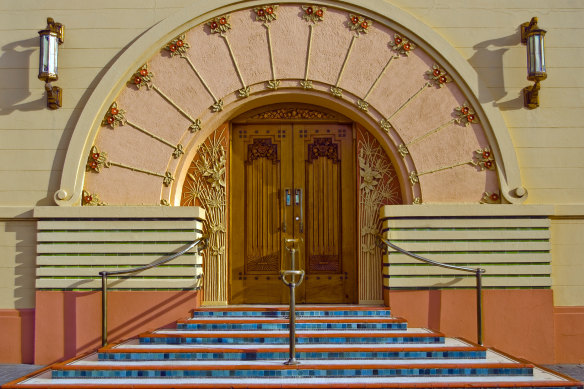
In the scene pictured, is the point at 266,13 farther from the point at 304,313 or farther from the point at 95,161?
the point at 304,313

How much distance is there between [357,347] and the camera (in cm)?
689

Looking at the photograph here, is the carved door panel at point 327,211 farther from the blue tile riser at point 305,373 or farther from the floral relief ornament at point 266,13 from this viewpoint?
the blue tile riser at point 305,373

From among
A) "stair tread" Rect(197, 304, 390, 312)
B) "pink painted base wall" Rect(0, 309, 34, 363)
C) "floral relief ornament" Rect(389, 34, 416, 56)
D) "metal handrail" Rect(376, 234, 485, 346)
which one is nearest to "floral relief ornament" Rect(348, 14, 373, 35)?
"floral relief ornament" Rect(389, 34, 416, 56)

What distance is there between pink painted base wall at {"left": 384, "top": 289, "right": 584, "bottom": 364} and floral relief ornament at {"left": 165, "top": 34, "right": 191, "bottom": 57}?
13.5 feet

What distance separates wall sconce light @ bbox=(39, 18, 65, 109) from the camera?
8289 millimetres

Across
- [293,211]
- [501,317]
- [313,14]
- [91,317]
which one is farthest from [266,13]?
[501,317]

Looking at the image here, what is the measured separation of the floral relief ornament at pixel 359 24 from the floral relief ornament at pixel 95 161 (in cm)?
364

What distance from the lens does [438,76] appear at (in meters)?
8.61

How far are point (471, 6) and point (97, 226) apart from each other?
5587mm

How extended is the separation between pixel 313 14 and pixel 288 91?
1.07 metres

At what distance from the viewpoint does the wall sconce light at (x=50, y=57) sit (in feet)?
27.2

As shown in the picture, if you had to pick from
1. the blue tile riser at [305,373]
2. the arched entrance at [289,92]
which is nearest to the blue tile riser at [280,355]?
the blue tile riser at [305,373]

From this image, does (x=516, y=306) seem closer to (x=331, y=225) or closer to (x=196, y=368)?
(x=331, y=225)

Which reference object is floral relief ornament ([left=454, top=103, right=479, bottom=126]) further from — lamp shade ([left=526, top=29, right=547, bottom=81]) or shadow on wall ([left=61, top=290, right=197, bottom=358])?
shadow on wall ([left=61, top=290, right=197, bottom=358])
